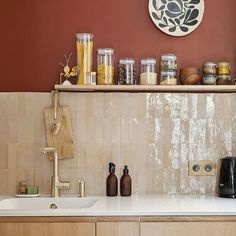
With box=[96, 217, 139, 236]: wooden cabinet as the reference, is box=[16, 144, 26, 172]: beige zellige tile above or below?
above

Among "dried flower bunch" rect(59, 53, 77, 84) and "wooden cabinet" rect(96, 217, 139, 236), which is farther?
"dried flower bunch" rect(59, 53, 77, 84)

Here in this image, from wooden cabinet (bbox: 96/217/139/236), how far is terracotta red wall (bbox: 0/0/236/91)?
3.67 ft

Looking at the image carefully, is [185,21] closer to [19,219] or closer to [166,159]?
[166,159]

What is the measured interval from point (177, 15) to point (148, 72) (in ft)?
1.49

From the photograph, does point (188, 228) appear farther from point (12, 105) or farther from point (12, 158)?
point (12, 105)

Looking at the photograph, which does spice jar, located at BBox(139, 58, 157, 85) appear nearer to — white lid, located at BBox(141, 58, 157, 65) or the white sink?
white lid, located at BBox(141, 58, 157, 65)

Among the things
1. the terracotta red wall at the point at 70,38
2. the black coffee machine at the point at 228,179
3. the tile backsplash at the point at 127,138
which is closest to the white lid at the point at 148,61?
the terracotta red wall at the point at 70,38

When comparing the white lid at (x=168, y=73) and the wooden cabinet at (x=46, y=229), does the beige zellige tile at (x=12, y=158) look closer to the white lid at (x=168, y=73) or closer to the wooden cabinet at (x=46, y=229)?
the wooden cabinet at (x=46, y=229)

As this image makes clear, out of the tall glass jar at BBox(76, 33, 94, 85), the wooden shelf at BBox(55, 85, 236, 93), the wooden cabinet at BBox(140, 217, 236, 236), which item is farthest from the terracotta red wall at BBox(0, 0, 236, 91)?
the wooden cabinet at BBox(140, 217, 236, 236)

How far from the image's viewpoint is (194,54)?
3832 mm

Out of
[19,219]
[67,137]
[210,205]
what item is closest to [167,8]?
[67,137]

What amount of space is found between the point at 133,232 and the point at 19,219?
0.62 metres

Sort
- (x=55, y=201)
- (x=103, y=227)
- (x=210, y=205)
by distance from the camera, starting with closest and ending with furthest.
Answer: (x=103, y=227), (x=210, y=205), (x=55, y=201)

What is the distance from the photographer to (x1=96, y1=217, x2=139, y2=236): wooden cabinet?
3.07 meters
